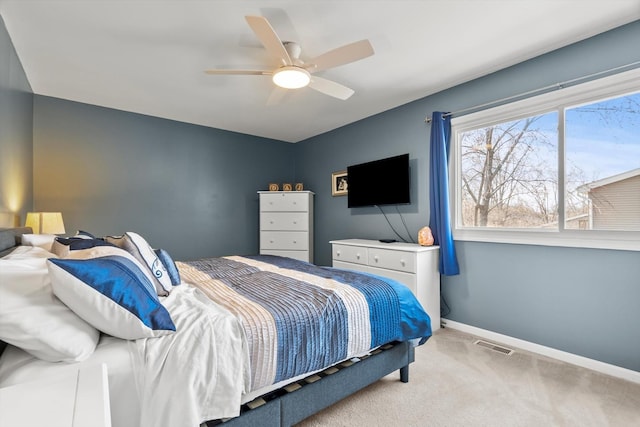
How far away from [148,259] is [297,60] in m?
1.80

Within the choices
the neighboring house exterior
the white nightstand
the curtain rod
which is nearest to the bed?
the white nightstand

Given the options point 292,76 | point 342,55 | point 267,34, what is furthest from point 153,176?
point 342,55

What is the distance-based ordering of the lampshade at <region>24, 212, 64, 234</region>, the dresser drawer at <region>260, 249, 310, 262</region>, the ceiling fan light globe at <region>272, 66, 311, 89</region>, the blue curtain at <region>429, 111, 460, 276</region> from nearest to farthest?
the ceiling fan light globe at <region>272, 66, 311, 89</region>, the lampshade at <region>24, 212, 64, 234</region>, the blue curtain at <region>429, 111, 460, 276</region>, the dresser drawer at <region>260, 249, 310, 262</region>

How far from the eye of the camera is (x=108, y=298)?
44.1 inches

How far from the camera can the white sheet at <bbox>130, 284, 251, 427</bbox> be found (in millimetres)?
1084

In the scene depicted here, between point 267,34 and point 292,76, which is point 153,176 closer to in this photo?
point 292,76

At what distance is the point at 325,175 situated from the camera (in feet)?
16.2

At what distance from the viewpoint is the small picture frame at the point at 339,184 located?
14.9 feet

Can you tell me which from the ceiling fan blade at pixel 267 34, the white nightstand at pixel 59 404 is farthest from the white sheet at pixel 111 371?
the ceiling fan blade at pixel 267 34

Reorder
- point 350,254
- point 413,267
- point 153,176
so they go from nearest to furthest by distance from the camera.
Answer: point 413,267
point 350,254
point 153,176

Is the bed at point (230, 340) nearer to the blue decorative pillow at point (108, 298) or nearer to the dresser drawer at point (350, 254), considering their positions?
the blue decorative pillow at point (108, 298)

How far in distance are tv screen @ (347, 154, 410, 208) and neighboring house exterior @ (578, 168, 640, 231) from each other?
163 centimetres

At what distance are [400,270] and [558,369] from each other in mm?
1403

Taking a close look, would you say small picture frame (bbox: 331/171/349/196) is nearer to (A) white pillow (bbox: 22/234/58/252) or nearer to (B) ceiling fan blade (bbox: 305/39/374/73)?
(B) ceiling fan blade (bbox: 305/39/374/73)
